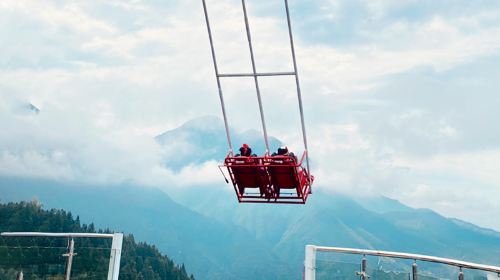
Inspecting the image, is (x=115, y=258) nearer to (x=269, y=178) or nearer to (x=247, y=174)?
(x=247, y=174)

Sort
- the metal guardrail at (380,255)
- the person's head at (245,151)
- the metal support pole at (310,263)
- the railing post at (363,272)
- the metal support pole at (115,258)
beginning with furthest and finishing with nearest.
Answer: the person's head at (245,151), the metal support pole at (115,258), the metal support pole at (310,263), the railing post at (363,272), the metal guardrail at (380,255)

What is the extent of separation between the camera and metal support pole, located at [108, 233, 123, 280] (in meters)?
8.76

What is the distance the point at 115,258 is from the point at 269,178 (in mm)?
2764

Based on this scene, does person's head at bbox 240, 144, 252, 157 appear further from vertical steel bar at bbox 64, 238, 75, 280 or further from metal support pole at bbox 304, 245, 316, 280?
vertical steel bar at bbox 64, 238, 75, 280

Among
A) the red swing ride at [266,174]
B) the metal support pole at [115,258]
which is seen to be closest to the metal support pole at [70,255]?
the metal support pole at [115,258]

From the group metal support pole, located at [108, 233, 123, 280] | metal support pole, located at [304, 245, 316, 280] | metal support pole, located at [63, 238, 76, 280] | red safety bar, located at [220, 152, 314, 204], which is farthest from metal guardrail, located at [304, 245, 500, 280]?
metal support pole, located at [63, 238, 76, 280]

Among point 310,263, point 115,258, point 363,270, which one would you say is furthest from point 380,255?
→ point 115,258

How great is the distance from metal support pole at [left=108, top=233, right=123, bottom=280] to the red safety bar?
2.07 metres

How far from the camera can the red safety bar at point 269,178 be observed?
29.7 ft

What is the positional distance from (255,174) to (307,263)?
69.5 inches

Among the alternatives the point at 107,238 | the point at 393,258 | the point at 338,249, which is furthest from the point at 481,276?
the point at 107,238

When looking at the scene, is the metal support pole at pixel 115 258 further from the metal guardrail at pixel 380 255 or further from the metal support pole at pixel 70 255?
the metal guardrail at pixel 380 255

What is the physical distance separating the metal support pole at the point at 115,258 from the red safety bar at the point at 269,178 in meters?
2.07

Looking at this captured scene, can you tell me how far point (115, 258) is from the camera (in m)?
8.78
